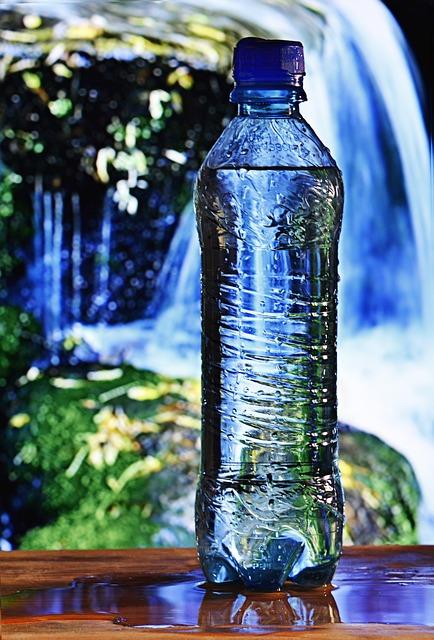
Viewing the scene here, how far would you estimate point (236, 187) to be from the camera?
949mm

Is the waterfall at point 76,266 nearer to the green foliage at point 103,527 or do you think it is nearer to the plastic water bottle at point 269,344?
the green foliage at point 103,527

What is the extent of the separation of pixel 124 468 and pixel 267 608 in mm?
2188

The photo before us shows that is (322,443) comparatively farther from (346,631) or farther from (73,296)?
(73,296)

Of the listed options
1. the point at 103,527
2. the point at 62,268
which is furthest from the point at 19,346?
the point at 103,527

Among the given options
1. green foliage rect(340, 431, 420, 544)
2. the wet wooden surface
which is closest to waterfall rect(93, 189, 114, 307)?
green foliage rect(340, 431, 420, 544)

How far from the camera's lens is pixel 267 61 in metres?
0.85

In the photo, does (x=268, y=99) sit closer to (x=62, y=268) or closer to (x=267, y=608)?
(x=267, y=608)

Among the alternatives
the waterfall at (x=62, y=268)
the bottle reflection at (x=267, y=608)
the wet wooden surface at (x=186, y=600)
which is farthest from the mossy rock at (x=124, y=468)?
the bottle reflection at (x=267, y=608)

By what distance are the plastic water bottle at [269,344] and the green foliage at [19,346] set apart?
6.86 ft

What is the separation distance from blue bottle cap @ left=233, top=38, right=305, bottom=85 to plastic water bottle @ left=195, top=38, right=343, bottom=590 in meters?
0.04

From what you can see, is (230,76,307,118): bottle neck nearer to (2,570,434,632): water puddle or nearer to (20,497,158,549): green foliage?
(2,570,434,632): water puddle

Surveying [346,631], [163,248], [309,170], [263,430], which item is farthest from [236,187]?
[163,248]

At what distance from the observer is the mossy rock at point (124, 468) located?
→ 2959mm

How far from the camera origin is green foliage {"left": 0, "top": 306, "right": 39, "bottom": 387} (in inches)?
118
